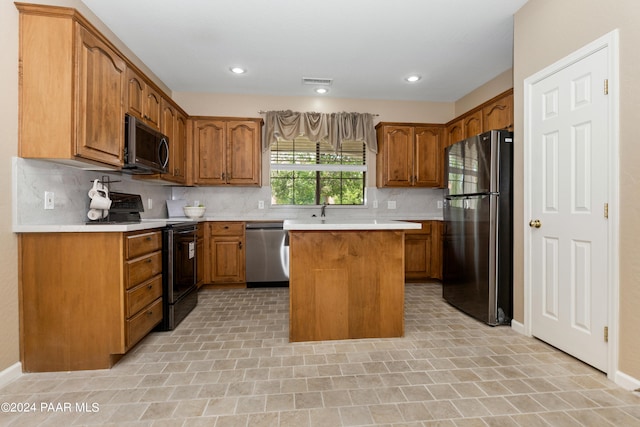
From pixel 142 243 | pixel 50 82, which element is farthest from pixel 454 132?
pixel 50 82

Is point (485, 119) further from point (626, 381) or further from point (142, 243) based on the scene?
point (142, 243)

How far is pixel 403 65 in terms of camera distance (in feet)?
11.4

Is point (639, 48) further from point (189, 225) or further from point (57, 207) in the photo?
point (57, 207)

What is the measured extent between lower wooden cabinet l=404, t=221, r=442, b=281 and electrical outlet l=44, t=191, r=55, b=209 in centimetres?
376

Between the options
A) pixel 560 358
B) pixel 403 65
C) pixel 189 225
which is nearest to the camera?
pixel 560 358

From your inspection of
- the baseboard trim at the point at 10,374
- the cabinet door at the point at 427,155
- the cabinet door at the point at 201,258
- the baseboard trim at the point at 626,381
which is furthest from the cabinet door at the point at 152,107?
the baseboard trim at the point at 626,381

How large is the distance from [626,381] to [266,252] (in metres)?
3.38

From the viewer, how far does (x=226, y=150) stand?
4070mm

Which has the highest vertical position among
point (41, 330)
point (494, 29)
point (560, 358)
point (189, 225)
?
point (494, 29)

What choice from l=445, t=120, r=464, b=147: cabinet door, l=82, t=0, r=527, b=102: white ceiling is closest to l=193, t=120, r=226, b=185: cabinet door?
l=82, t=0, r=527, b=102: white ceiling

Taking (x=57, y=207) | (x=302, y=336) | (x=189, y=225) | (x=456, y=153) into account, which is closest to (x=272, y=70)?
(x=189, y=225)

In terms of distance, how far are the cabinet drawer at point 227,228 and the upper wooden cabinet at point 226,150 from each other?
1.88 feet

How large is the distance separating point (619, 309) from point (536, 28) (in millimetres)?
2093

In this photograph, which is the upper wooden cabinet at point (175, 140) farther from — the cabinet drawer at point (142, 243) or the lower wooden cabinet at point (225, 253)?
the cabinet drawer at point (142, 243)
